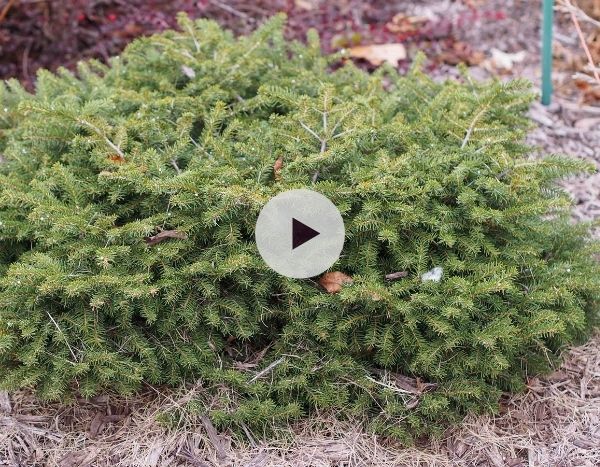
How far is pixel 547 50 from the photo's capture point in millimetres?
3787

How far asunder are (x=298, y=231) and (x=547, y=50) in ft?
7.54

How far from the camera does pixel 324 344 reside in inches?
93.5

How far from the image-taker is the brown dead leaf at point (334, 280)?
2.32 m

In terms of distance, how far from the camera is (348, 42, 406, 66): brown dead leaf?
13.8 ft

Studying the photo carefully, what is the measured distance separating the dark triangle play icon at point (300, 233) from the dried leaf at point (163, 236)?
377 mm

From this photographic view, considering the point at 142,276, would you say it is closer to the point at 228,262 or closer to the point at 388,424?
the point at 228,262

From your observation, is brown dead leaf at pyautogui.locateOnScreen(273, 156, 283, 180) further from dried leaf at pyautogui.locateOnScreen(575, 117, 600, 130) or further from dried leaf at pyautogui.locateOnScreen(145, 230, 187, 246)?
dried leaf at pyautogui.locateOnScreen(575, 117, 600, 130)

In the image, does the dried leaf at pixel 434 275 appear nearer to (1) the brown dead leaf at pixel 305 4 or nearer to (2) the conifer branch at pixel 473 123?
(2) the conifer branch at pixel 473 123

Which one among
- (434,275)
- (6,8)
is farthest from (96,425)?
(6,8)

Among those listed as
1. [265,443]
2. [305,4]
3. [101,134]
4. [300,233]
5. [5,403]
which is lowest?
[265,443]

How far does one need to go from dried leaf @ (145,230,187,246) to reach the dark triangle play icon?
1.24ft

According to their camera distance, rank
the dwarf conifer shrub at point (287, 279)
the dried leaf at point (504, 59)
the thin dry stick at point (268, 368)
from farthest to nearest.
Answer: the dried leaf at point (504, 59) → the thin dry stick at point (268, 368) → the dwarf conifer shrub at point (287, 279)

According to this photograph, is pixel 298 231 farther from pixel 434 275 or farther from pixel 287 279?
pixel 434 275

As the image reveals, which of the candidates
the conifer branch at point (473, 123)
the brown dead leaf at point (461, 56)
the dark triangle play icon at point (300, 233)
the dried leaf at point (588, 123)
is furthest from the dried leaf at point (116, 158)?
the dried leaf at point (588, 123)
